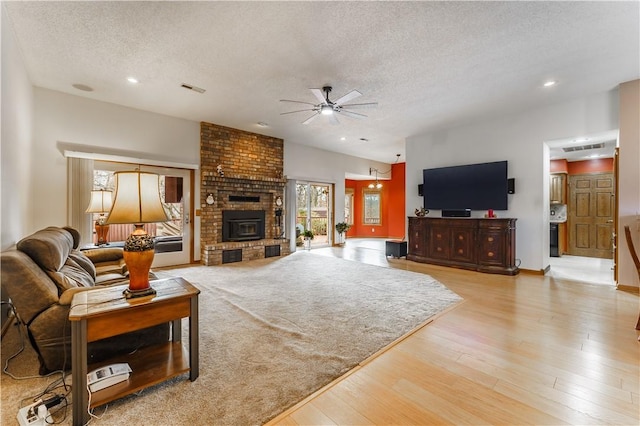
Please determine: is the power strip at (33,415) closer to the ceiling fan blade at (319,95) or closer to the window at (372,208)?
the ceiling fan blade at (319,95)

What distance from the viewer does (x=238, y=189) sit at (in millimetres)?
6348

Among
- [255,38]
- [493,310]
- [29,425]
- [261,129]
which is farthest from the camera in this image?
[261,129]

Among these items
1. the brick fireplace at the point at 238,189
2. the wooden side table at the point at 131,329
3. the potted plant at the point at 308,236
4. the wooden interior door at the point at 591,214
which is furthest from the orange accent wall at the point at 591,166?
the wooden side table at the point at 131,329

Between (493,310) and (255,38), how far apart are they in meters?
4.04

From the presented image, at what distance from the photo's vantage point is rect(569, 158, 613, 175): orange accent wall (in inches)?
255

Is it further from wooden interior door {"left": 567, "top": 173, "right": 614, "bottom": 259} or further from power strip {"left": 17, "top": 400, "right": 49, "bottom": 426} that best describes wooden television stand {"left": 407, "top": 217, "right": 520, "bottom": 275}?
power strip {"left": 17, "top": 400, "right": 49, "bottom": 426}

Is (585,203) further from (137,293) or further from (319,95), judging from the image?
(137,293)

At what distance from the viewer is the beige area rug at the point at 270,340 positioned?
1.60m

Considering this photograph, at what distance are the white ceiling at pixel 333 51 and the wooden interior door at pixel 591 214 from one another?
3588 mm

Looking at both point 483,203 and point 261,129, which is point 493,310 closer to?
point 483,203

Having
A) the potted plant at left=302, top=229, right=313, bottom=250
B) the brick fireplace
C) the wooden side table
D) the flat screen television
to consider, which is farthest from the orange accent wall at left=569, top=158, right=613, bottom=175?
the wooden side table

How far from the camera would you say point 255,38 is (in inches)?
112

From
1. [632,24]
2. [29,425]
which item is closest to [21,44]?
[29,425]

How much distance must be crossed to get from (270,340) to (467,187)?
4.97 meters
